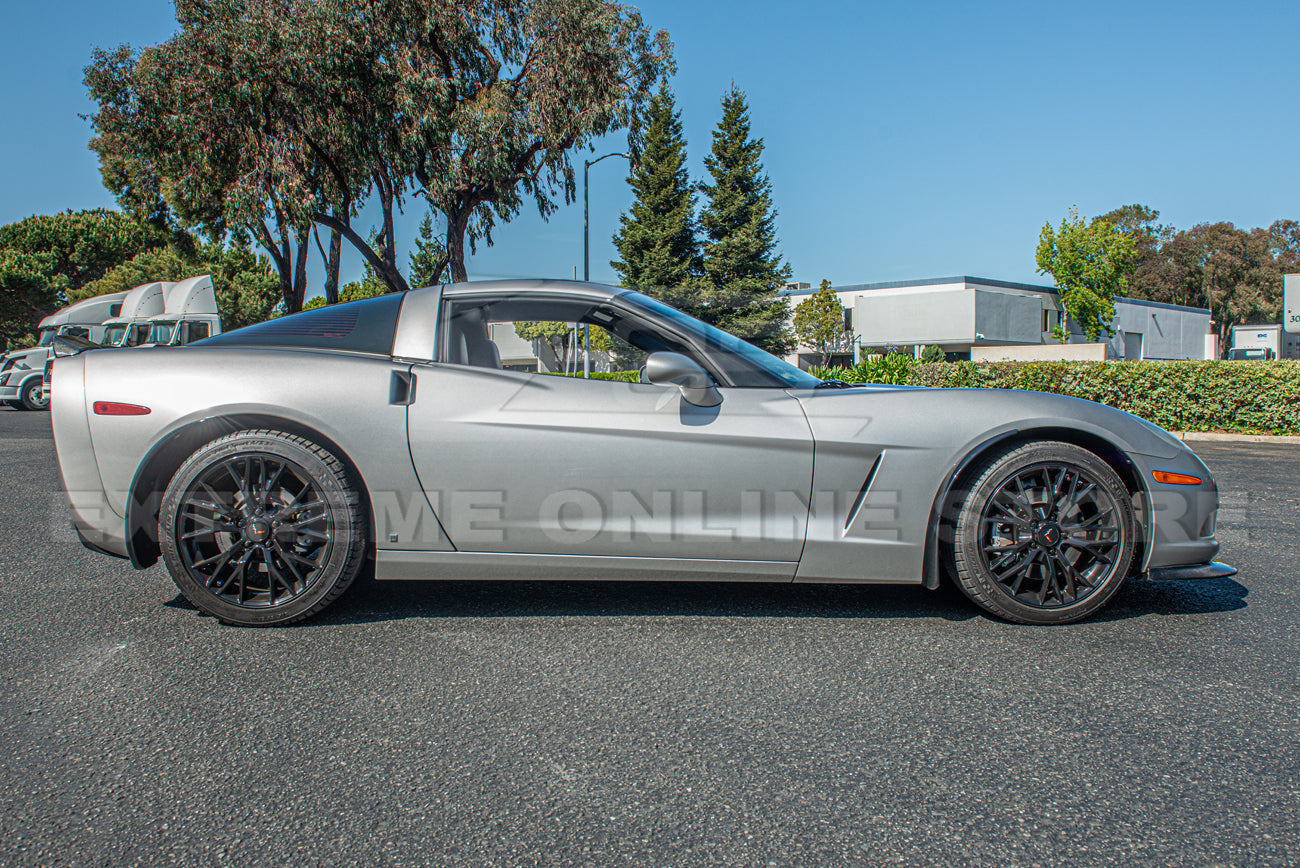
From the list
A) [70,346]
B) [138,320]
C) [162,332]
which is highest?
[138,320]

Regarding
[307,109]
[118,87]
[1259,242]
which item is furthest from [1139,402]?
[1259,242]

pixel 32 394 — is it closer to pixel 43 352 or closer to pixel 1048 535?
pixel 43 352

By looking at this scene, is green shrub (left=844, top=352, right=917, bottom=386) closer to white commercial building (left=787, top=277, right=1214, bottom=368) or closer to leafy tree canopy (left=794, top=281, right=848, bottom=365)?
white commercial building (left=787, top=277, right=1214, bottom=368)

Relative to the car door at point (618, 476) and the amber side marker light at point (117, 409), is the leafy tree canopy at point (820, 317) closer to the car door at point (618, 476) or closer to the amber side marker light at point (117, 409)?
the car door at point (618, 476)

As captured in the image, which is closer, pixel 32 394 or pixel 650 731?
pixel 650 731

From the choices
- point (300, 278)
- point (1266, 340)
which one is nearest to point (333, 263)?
point (300, 278)

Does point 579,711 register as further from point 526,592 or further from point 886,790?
point 526,592

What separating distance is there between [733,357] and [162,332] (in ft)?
64.2

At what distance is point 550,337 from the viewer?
3.49m

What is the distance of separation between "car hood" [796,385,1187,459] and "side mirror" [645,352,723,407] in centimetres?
35

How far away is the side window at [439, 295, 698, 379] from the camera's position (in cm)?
331

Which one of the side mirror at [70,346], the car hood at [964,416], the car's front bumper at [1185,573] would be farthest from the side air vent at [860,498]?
the side mirror at [70,346]

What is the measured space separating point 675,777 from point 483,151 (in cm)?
1765

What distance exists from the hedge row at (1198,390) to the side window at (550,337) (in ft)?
34.0
